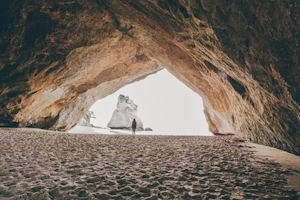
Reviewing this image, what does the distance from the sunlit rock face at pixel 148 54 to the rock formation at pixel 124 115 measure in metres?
24.2

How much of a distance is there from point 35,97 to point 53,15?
6.25m

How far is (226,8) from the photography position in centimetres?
389

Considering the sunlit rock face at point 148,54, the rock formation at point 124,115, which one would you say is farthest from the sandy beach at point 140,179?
the rock formation at point 124,115

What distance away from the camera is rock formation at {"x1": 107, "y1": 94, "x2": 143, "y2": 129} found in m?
39.6

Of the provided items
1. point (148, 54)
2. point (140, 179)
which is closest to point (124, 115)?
point (148, 54)

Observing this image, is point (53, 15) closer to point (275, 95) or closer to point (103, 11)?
point (103, 11)

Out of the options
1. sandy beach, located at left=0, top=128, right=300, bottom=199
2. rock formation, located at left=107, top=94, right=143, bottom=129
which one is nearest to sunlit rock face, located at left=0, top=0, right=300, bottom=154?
sandy beach, located at left=0, top=128, right=300, bottom=199

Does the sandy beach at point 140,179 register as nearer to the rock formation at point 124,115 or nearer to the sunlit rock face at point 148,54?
the sunlit rock face at point 148,54

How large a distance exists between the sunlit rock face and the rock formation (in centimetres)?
2417

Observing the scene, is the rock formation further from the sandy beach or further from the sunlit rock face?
the sandy beach

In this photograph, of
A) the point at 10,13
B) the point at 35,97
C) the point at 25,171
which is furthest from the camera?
the point at 35,97

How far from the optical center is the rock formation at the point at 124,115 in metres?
39.6

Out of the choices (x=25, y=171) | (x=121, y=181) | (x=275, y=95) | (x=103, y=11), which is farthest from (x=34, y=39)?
(x=275, y=95)

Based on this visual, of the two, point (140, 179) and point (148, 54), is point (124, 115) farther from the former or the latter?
point (140, 179)
